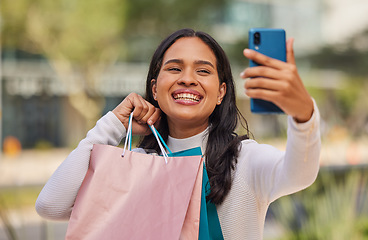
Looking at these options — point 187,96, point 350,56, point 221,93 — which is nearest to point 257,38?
point 187,96

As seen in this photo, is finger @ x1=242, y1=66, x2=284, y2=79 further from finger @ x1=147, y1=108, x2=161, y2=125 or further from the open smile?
finger @ x1=147, y1=108, x2=161, y2=125

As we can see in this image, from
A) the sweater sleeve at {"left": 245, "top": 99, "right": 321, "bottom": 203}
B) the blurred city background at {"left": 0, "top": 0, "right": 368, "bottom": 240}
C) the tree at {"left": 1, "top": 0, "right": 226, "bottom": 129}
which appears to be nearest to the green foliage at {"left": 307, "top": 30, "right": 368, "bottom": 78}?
the blurred city background at {"left": 0, "top": 0, "right": 368, "bottom": 240}

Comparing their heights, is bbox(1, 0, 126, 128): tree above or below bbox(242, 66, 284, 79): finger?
above

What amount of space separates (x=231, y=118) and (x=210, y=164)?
241mm

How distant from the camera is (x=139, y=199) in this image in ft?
4.48

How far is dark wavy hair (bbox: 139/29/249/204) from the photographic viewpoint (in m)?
1.48

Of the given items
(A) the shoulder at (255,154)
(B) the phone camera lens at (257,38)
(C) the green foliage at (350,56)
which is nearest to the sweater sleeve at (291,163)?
(A) the shoulder at (255,154)

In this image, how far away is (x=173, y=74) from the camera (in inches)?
63.7

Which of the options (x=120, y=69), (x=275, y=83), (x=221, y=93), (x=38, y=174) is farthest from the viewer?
(x=120, y=69)

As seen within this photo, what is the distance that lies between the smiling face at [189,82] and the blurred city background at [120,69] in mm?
1945

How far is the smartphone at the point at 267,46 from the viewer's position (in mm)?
1151

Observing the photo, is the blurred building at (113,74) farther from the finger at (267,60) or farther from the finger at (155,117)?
the finger at (267,60)

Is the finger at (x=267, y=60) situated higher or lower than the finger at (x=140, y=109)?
higher

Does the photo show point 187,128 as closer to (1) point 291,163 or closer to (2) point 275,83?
(1) point 291,163
